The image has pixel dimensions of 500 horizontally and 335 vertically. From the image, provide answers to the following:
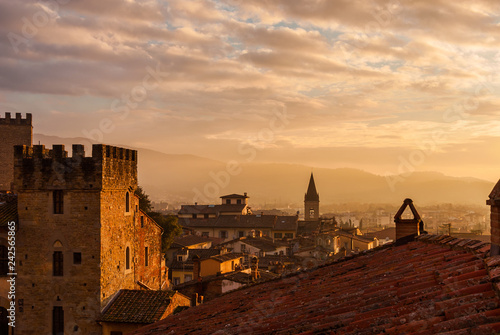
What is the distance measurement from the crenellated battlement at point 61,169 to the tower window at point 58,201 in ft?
1.08

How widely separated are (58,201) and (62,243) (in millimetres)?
2195

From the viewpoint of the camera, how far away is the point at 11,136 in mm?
64750

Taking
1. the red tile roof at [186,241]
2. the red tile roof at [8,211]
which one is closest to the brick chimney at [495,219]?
the red tile roof at [8,211]

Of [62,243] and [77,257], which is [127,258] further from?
[62,243]

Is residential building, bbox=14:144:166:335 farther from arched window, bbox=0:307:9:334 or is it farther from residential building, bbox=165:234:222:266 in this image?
residential building, bbox=165:234:222:266

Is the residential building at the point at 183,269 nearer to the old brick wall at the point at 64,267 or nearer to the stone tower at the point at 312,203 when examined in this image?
the old brick wall at the point at 64,267

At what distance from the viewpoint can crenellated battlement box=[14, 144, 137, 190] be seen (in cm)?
2369

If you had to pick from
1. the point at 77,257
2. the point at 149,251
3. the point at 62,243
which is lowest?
the point at 149,251

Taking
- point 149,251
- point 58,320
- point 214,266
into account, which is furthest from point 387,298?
point 214,266

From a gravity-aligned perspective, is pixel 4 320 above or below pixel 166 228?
below

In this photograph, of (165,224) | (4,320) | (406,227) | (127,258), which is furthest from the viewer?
(165,224)

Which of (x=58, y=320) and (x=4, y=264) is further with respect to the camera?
(x=4, y=264)

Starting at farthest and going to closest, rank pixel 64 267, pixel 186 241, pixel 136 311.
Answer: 1. pixel 186 241
2. pixel 64 267
3. pixel 136 311

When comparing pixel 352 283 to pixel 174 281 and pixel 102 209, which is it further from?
pixel 174 281
